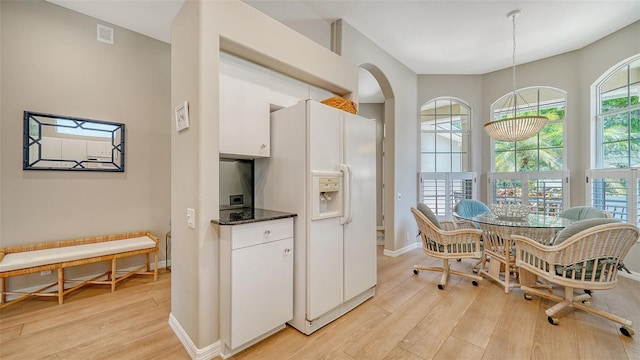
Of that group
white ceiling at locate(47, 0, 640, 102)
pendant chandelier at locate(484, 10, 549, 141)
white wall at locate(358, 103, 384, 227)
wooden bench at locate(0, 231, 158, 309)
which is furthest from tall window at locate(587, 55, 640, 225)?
wooden bench at locate(0, 231, 158, 309)

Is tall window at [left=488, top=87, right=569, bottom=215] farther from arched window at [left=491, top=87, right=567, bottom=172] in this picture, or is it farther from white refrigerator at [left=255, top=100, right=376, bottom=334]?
white refrigerator at [left=255, top=100, right=376, bottom=334]

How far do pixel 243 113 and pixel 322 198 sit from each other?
38.1 inches

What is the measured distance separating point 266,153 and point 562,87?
5.00 meters

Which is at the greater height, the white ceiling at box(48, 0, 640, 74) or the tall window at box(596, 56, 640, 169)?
the white ceiling at box(48, 0, 640, 74)

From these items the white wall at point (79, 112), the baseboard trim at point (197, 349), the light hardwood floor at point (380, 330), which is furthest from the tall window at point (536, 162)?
the white wall at point (79, 112)

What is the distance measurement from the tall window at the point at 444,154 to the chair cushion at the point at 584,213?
5.31 feet

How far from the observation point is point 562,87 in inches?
170

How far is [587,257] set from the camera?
218 cm

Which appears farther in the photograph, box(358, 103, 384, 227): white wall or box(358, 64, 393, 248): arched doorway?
box(358, 103, 384, 227): white wall

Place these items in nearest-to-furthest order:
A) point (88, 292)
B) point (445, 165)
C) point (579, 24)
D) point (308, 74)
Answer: point (308, 74), point (88, 292), point (579, 24), point (445, 165)

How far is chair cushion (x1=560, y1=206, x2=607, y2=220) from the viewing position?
3005mm

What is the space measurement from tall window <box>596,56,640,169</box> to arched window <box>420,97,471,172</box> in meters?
1.78

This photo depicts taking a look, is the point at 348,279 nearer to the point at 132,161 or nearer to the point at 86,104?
the point at 132,161

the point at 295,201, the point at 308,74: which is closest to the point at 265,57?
the point at 308,74
